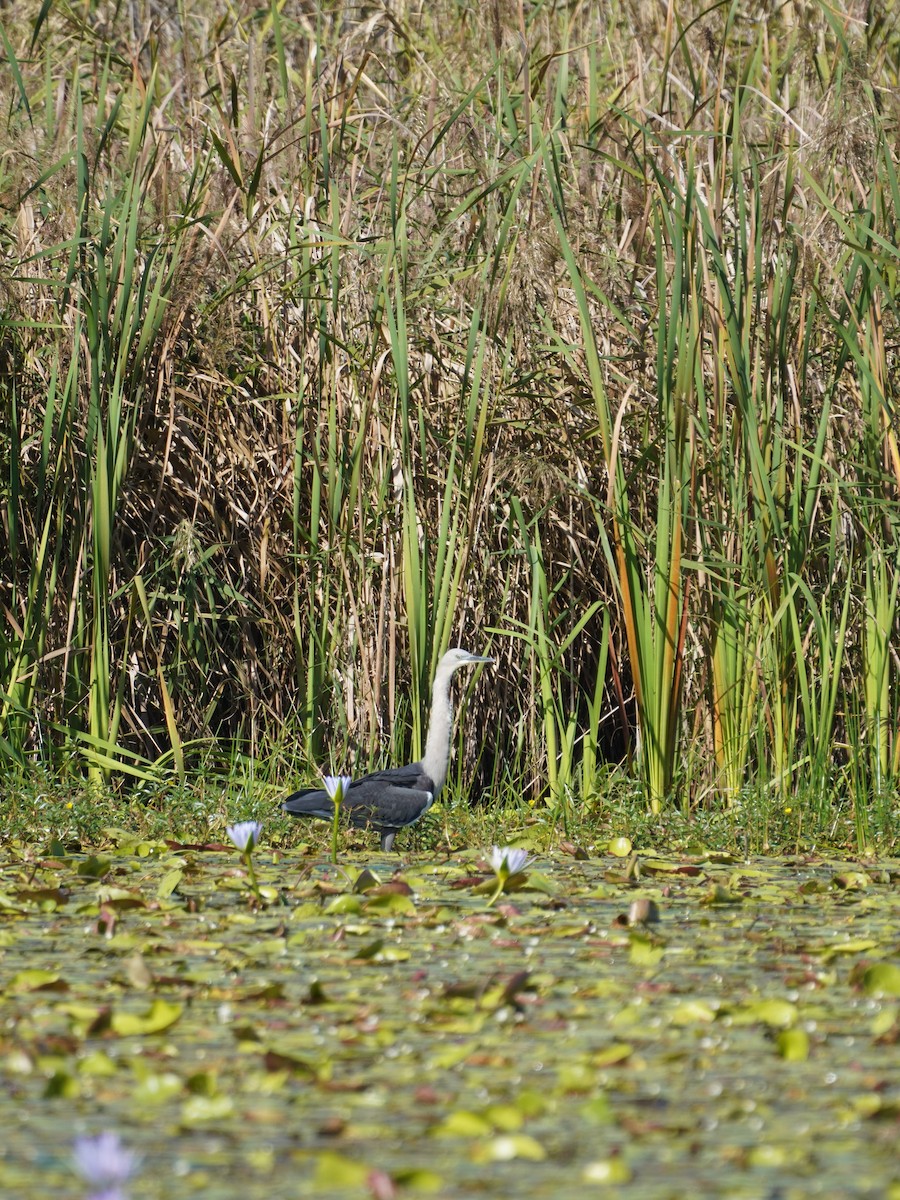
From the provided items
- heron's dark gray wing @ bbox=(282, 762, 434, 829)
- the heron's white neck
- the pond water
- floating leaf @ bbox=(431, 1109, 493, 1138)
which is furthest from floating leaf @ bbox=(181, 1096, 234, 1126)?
the heron's white neck

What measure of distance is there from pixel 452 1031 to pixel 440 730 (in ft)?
6.93

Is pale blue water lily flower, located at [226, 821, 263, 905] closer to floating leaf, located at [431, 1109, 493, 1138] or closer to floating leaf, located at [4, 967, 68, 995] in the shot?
floating leaf, located at [4, 967, 68, 995]

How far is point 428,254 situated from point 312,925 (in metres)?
2.58

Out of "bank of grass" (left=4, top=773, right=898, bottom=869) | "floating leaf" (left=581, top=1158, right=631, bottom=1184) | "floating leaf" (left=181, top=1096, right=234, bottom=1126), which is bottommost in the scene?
"bank of grass" (left=4, top=773, right=898, bottom=869)

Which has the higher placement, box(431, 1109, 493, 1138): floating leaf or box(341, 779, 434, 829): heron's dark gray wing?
box(431, 1109, 493, 1138): floating leaf

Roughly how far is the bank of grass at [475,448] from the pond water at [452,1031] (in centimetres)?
92

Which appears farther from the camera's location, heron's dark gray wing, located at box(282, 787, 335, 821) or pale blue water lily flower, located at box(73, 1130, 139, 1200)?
heron's dark gray wing, located at box(282, 787, 335, 821)

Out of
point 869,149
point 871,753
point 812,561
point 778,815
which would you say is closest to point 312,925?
point 778,815

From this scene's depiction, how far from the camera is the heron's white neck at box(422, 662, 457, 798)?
4.89 m

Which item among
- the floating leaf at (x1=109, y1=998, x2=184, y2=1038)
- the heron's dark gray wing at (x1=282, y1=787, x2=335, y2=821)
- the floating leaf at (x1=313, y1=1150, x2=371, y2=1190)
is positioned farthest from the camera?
the heron's dark gray wing at (x1=282, y1=787, x2=335, y2=821)

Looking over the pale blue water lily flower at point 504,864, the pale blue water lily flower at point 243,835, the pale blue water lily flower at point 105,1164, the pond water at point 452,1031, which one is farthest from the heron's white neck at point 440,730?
the pale blue water lily flower at point 105,1164

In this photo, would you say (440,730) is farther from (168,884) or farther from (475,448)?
(168,884)

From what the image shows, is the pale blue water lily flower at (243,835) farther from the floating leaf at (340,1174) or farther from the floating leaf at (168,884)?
the floating leaf at (340,1174)

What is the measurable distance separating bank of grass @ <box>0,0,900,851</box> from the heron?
0.25 meters
